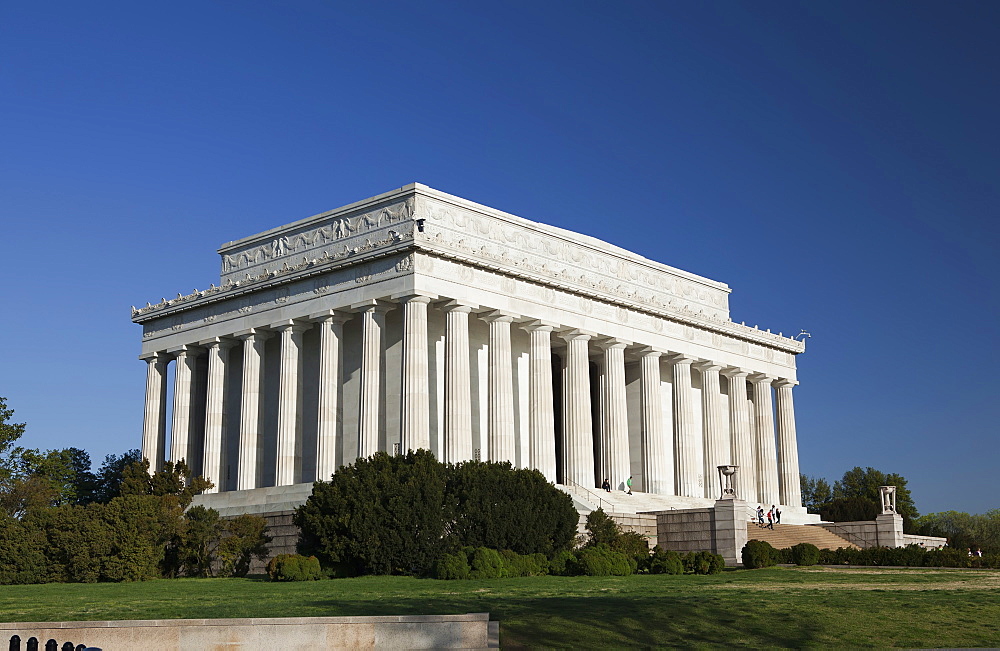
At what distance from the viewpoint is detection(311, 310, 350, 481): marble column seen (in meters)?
65.2

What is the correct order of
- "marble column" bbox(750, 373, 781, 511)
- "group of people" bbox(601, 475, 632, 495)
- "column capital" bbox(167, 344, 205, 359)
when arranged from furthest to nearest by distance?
"marble column" bbox(750, 373, 781, 511) < "column capital" bbox(167, 344, 205, 359) < "group of people" bbox(601, 475, 632, 495)

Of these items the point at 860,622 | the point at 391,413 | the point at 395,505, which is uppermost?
the point at 391,413

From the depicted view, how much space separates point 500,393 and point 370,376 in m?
7.30

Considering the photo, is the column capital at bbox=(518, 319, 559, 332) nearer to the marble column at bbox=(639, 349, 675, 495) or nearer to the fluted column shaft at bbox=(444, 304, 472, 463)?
the fluted column shaft at bbox=(444, 304, 472, 463)

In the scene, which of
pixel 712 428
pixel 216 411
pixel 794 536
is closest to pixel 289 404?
pixel 216 411

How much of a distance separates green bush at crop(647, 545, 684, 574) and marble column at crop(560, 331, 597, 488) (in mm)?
21111

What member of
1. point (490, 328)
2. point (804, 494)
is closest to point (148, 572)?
point (490, 328)

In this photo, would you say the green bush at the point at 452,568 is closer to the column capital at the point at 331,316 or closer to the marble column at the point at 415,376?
the marble column at the point at 415,376

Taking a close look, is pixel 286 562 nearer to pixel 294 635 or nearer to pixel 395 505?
pixel 395 505

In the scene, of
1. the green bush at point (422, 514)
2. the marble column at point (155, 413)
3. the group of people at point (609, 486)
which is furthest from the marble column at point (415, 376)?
the marble column at point (155, 413)

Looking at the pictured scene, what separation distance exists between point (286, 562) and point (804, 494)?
9414cm

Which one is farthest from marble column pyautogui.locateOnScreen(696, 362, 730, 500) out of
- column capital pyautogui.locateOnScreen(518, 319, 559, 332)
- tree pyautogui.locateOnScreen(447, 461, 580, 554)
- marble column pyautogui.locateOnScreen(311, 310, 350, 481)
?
tree pyautogui.locateOnScreen(447, 461, 580, 554)

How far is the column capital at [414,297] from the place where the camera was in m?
62.9

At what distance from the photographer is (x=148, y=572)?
165 ft
